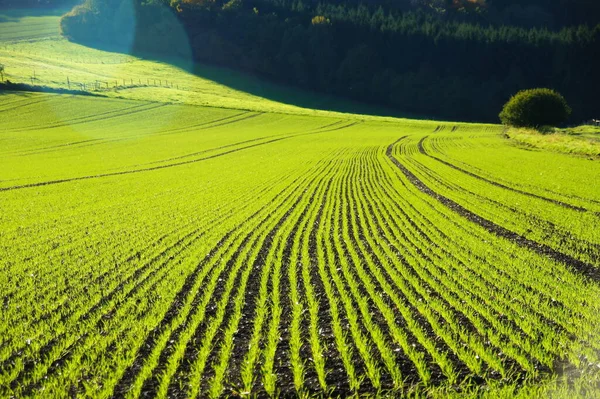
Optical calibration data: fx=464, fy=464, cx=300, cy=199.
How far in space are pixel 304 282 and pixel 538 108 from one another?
70072 millimetres

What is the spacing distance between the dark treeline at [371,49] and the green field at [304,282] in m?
87.9

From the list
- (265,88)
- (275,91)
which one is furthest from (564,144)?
(265,88)

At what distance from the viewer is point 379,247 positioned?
17.2m

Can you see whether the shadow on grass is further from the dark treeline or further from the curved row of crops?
the curved row of crops

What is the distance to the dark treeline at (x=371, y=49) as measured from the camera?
4584 inches

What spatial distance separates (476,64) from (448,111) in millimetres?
18460

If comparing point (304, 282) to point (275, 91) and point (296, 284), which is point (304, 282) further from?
point (275, 91)

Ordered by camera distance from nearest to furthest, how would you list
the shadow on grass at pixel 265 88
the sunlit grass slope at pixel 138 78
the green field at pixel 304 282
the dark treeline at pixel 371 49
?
1. the green field at pixel 304 282
2. the sunlit grass slope at pixel 138 78
3. the dark treeline at pixel 371 49
4. the shadow on grass at pixel 265 88

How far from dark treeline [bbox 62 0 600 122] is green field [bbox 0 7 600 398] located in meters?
87.9

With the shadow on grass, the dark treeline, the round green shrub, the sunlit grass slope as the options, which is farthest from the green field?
the dark treeline

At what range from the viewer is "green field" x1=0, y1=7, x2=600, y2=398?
8.78 m

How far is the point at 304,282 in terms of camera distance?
44.8 feet

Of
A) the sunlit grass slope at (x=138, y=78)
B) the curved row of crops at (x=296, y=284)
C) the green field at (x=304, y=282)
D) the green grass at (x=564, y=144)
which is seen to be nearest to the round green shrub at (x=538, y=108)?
the green grass at (x=564, y=144)

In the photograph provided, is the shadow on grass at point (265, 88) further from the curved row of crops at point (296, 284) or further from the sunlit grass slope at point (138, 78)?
the curved row of crops at point (296, 284)
